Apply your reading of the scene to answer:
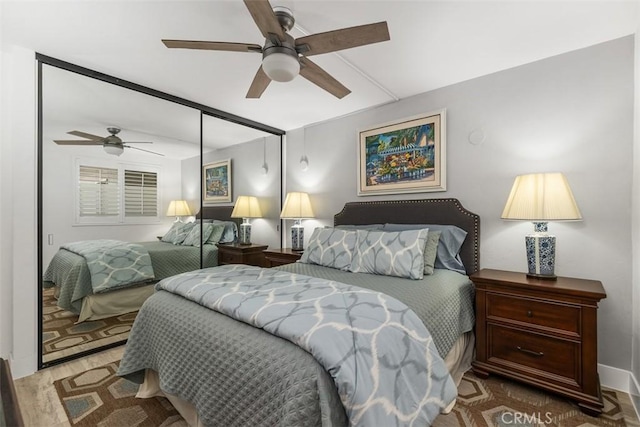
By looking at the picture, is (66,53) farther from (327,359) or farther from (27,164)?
(327,359)

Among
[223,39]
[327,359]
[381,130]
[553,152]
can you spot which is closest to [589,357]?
[553,152]

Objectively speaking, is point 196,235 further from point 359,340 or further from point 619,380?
point 619,380

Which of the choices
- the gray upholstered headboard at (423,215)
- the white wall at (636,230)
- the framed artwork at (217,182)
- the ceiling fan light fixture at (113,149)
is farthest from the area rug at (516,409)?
the ceiling fan light fixture at (113,149)

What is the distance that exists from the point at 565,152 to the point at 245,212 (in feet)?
10.4

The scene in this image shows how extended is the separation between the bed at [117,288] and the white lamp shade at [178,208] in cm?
14

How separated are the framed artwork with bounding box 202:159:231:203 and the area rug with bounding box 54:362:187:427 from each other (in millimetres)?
1812

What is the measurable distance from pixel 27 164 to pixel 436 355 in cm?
298

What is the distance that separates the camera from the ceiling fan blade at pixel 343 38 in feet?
4.89

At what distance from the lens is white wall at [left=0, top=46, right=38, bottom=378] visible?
2104 millimetres

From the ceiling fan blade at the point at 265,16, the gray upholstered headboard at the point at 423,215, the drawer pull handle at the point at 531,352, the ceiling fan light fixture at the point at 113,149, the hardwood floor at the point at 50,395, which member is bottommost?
the hardwood floor at the point at 50,395

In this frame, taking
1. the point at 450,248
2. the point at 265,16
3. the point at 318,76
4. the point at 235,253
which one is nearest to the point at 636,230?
the point at 450,248

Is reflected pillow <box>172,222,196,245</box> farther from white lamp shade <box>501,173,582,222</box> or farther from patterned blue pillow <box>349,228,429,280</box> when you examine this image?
white lamp shade <box>501,173,582,222</box>

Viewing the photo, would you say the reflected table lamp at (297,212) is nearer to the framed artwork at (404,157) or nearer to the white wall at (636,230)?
the framed artwork at (404,157)

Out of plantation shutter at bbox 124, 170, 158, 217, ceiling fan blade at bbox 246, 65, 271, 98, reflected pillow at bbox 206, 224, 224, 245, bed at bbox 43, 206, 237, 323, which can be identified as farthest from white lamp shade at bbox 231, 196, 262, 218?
ceiling fan blade at bbox 246, 65, 271, 98
